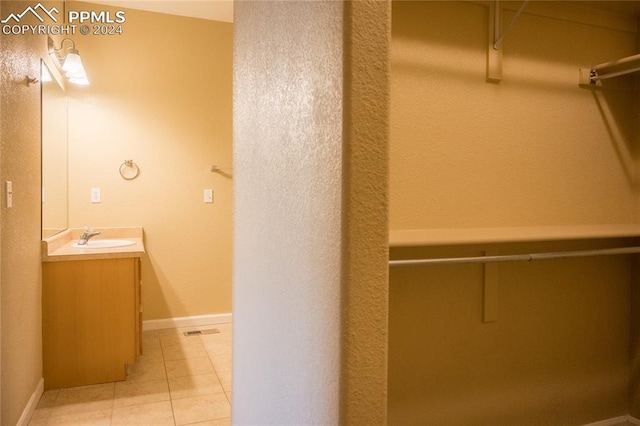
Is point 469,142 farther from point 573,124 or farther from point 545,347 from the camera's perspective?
point 545,347

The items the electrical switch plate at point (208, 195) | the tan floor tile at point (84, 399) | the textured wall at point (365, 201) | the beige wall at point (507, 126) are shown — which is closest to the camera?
the textured wall at point (365, 201)

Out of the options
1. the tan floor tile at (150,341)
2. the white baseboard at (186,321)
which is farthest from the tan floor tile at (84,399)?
the white baseboard at (186,321)

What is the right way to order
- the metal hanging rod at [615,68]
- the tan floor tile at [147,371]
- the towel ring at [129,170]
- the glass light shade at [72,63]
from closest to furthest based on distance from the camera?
the metal hanging rod at [615,68]
the glass light shade at [72,63]
the tan floor tile at [147,371]
the towel ring at [129,170]

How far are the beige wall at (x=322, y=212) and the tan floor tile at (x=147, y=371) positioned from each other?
1809 millimetres

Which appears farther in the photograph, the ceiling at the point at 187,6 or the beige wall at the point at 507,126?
the ceiling at the point at 187,6

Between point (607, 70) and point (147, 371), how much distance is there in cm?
315

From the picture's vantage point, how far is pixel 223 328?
12.5 ft

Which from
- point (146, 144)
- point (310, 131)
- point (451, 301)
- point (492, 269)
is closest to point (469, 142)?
point (492, 269)

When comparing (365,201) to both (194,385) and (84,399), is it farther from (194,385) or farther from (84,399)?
(84,399)

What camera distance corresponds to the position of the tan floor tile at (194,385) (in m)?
2.59

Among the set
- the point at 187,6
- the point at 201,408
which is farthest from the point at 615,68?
the point at 187,6

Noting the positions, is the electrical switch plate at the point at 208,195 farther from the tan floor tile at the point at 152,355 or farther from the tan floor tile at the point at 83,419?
the tan floor tile at the point at 83,419

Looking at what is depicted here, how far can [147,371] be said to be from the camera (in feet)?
9.47

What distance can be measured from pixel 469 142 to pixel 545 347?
3.35ft
